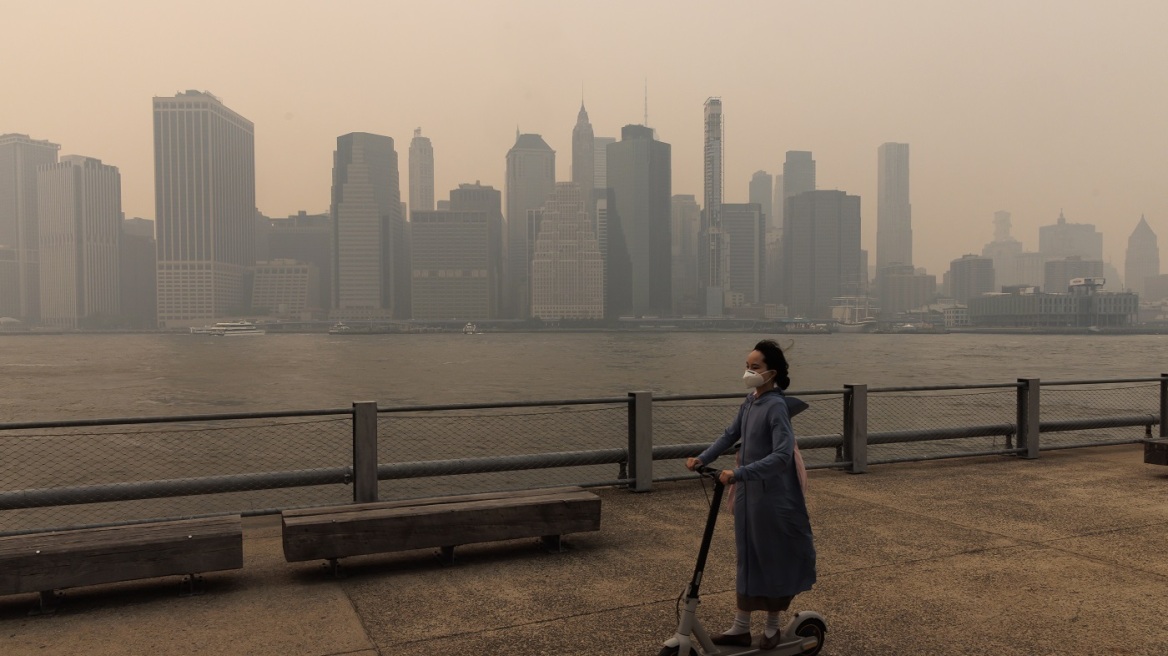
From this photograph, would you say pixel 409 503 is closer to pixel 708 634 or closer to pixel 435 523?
pixel 435 523

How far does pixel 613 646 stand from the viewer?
4.62 metres

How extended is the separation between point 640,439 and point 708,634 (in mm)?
4352

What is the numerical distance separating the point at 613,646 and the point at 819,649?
108cm

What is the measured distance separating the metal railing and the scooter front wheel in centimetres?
206

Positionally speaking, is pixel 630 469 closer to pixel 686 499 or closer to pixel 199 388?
pixel 686 499

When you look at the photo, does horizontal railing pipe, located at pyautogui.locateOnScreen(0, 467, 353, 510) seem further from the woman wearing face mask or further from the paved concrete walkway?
the woman wearing face mask

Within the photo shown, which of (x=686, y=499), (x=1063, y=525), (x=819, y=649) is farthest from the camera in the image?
(x=686, y=499)

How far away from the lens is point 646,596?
17.9ft

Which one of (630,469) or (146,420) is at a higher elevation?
(146,420)

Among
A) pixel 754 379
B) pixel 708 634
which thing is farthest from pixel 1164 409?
pixel 708 634

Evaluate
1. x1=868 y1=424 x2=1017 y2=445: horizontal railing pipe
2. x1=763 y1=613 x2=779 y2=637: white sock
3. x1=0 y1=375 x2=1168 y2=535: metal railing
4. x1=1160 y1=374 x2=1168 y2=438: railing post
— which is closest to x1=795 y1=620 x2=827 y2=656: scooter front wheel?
x1=763 y1=613 x2=779 y2=637: white sock

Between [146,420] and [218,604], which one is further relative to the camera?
[146,420]

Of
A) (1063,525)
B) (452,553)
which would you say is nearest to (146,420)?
(452,553)

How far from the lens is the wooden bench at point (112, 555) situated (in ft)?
16.4
